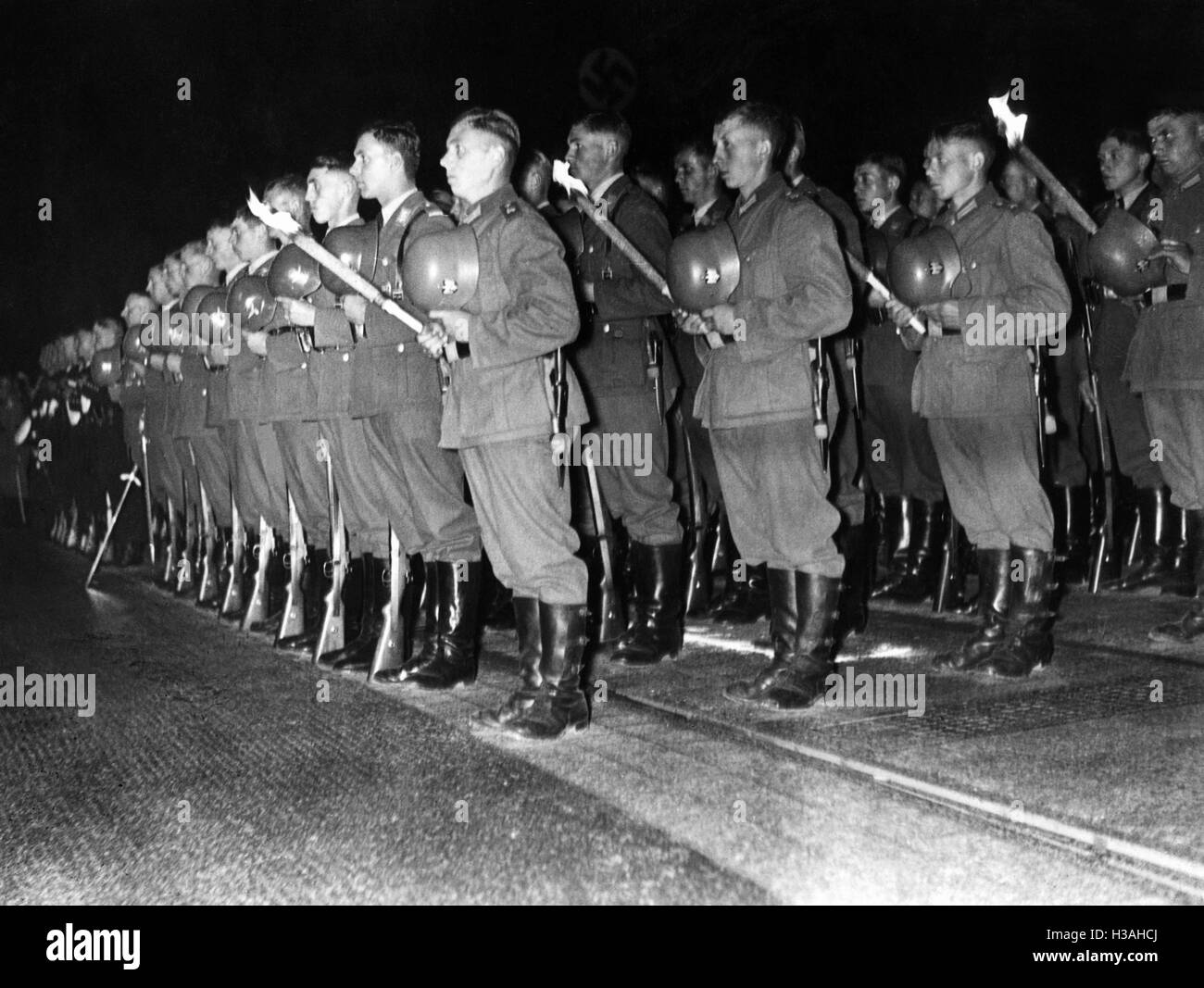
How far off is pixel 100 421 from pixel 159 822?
8.54m

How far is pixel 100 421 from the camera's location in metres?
10.7

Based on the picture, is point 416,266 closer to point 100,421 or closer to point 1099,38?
point 1099,38

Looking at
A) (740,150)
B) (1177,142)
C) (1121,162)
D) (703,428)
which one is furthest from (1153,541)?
(740,150)

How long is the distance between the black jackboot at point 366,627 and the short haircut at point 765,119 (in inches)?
78.5

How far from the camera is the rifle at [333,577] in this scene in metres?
4.89

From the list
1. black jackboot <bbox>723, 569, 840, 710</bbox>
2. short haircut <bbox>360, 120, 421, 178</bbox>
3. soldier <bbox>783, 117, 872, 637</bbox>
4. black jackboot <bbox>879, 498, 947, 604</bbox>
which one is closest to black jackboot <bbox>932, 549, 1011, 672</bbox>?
black jackboot <bbox>723, 569, 840, 710</bbox>

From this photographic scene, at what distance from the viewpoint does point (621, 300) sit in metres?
4.96

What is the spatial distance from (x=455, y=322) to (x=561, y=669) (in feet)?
3.23

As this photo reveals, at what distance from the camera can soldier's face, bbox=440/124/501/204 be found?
3717mm

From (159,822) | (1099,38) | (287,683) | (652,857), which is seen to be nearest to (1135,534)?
(1099,38)

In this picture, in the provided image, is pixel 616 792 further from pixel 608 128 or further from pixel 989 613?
pixel 608 128

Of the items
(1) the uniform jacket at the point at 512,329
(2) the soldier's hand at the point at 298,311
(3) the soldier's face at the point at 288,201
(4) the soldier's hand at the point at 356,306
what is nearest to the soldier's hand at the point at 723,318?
(1) the uniform jacket at the point at 512,329

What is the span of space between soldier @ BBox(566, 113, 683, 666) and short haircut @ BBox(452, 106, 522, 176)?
1.16 m

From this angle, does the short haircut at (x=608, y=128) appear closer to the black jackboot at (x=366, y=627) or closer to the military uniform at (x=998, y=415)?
the military uniform at (x=998, y=415)
